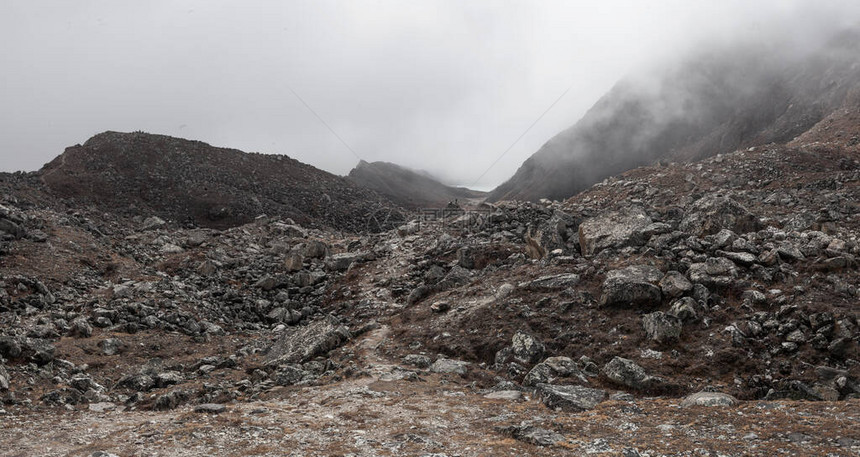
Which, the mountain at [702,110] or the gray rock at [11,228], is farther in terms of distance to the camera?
the mountain at [702,110]

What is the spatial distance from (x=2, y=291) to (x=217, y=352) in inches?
357

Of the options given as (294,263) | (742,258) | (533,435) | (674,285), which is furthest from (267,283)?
(742,258)

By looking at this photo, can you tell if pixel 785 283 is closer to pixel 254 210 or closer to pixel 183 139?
pixel 254 210

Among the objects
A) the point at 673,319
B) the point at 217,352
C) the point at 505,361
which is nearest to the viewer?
the point at 673,319

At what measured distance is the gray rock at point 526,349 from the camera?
14102mm

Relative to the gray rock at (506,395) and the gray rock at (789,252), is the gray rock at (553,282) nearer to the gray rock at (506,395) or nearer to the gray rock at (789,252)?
the gray rock at (506,395)

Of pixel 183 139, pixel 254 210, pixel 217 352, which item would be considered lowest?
Answer: pixel 217 352

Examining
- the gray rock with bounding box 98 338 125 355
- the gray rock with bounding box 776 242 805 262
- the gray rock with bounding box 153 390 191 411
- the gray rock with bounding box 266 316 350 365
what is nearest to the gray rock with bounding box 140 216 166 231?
the gray rock with bounding box 98 338 125 355

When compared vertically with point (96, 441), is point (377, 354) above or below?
below

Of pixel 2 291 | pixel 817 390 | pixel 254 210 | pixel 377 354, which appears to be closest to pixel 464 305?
pixel 377 354

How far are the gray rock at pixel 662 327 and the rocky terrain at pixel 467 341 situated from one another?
81mm

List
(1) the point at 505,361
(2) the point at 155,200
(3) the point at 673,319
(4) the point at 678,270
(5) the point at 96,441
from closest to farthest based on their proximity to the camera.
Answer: (5) the point at 96,441 < (3) the point at 673,319 < (1) the point at 505,361 < (4) the point at 678,270 < (2) the point at 155,200

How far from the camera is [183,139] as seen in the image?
81.7 metres

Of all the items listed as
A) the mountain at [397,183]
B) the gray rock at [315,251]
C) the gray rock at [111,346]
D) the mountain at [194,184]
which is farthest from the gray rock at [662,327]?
the mountain at [397,183]
